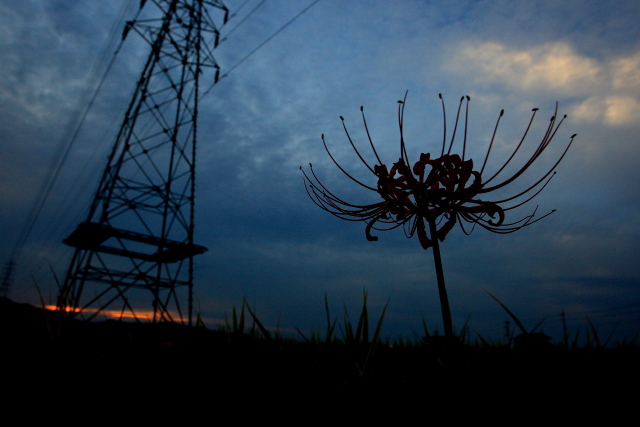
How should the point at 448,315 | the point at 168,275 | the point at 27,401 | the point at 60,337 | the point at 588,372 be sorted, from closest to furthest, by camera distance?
1. the point at 448,315
2. the point at 27,401
3. the point at 588,372
4. the point at 60,337
5. the point at 168,275

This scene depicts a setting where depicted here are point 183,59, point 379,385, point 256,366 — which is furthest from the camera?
point 183,59

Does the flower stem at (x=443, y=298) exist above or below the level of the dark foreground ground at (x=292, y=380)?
above

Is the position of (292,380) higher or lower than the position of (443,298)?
lower

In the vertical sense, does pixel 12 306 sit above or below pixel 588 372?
above

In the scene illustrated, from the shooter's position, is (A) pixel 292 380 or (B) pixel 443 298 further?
(A) pixel 292 380

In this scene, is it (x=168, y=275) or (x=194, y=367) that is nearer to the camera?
(x=194, y=367)

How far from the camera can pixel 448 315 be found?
1.34 meters

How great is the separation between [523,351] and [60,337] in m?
3.09

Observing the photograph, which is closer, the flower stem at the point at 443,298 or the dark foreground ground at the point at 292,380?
the flower stem at the point at 443,298

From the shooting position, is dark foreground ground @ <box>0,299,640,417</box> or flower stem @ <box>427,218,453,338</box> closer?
flower stem @ <box>427,218,453,338</box>

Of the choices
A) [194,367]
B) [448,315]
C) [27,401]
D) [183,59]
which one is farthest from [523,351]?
[183,59]

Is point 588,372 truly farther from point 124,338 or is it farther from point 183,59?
point 183,59

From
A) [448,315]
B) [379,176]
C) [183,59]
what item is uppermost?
[183,59]

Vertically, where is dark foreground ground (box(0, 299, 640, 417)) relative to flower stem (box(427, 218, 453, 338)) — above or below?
below
